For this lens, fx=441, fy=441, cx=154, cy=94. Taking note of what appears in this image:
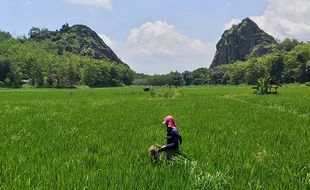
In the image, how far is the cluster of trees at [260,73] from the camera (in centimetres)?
10838

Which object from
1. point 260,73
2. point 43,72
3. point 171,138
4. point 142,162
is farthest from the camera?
point 260,73

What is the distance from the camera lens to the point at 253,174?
235 inches

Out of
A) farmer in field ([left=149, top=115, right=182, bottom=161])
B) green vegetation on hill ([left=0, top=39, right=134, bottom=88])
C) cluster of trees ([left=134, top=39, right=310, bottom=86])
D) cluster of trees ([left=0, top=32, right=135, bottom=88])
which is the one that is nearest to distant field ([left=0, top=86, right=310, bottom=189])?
farmer in field ([left=149, top=115, right=182, bottom=161])

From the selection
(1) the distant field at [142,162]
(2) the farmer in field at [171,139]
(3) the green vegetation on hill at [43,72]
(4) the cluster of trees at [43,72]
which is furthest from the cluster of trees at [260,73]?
(2) the farmer in field at [171,139]

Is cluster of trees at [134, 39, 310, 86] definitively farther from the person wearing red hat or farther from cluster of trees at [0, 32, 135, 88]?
the person wearing red hat

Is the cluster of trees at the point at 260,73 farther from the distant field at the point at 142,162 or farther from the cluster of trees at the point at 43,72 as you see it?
the distant field at the point at 142,162

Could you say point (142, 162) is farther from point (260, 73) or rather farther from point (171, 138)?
point (260, 73)

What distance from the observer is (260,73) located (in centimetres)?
12075

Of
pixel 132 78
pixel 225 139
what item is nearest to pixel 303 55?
pixel 132 78

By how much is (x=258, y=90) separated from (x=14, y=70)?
6312 centimetres

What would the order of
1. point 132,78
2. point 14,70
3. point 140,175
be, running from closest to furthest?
1. point 140,175
2. point 14,70
3. point 132,78

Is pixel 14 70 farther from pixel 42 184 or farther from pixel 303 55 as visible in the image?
pixel 42 184

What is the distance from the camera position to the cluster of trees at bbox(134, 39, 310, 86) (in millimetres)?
108375

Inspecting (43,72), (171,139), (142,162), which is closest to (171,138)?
(171,139)
